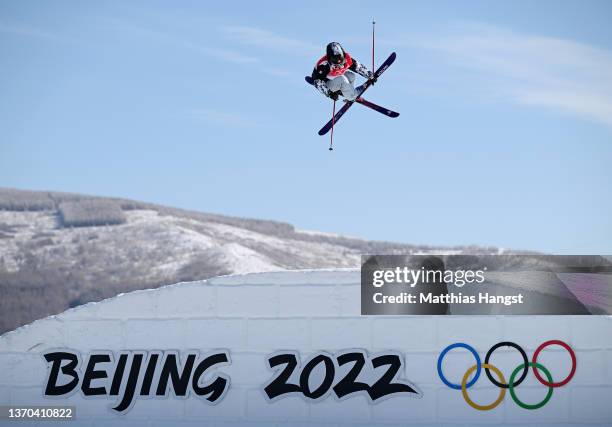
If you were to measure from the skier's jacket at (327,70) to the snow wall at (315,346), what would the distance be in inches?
139

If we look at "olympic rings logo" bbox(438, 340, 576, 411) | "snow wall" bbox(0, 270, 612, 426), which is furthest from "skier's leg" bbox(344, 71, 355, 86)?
"olympic rings logo" bbox(438, 340, 576, 411)

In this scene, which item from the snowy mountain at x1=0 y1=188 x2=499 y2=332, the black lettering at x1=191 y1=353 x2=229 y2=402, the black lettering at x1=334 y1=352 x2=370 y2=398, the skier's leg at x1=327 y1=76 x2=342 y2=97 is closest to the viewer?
the black lettering at x1=334 y1=352 x2=370 y2=398

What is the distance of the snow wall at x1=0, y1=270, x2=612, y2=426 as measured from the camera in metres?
11.7

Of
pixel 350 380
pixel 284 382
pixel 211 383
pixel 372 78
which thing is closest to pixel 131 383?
pixel 211 383

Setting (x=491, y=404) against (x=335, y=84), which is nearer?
(x=491, y=404)

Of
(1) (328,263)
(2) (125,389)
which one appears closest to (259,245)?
(1) (328,263)

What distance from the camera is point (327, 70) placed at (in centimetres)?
1410

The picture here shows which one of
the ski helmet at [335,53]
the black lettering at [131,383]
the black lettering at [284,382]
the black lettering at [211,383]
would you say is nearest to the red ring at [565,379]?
the black lettering at [284,382]

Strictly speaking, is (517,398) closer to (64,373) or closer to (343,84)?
(343,84)

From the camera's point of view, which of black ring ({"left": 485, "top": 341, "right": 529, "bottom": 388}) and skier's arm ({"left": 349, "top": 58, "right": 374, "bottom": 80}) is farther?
skier's arm ({"left": 349, "top": 58, "right": 374, "bottom": 80})

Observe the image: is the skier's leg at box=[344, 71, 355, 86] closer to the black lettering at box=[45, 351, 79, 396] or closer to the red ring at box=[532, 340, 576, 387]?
the red ring at box=[532, 340, 576, 387]

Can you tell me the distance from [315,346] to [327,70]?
4240 millimetres

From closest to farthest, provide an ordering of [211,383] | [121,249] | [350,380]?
[350,380]
[211,383]
[121,249]

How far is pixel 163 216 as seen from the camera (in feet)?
456
